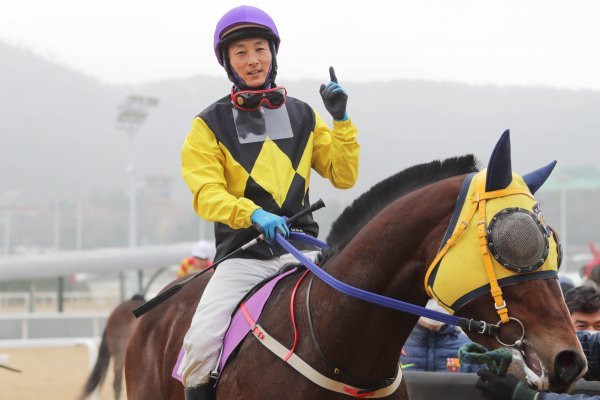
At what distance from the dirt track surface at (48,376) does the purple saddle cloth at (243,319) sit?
589cm

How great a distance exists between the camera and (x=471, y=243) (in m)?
2.41

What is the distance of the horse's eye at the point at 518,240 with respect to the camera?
7.57 ft

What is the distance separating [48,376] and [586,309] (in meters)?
10.3

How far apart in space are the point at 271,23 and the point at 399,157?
88881 millimetres

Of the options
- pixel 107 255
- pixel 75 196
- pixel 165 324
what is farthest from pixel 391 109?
pixel 165 324

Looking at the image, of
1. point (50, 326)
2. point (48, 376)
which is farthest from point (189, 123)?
point (48, 376)

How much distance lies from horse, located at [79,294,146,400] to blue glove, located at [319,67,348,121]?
16.4ft

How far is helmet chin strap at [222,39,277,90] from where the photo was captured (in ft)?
11.4

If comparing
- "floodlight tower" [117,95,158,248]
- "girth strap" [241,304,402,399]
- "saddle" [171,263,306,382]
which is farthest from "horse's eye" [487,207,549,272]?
"floodlight tower" [117,95,158,248]

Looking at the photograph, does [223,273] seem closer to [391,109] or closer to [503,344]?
[503,344]

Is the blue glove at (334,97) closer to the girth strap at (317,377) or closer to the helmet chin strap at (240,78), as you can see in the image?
the helmet chin strap at (240,78)

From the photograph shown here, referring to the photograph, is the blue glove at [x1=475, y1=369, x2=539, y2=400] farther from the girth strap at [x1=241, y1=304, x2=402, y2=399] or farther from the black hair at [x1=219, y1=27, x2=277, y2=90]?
the black hair at [x1=219, y1=27, x2=277, y2=90]

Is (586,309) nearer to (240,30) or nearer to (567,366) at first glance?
(567,366)

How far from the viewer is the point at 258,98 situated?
345 centimetres
